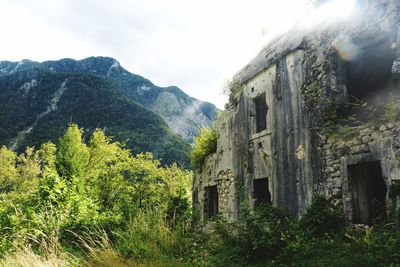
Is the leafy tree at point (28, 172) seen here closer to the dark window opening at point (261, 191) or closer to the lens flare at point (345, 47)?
the dark window opening at point (261, 191)

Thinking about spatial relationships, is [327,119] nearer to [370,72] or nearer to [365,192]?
[365,192]

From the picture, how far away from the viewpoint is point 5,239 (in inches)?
295

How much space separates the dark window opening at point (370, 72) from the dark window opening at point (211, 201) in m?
6.04

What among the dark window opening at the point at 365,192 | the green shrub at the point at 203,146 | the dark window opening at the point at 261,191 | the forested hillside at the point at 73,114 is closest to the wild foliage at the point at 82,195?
the green shrub at the point at 203,146

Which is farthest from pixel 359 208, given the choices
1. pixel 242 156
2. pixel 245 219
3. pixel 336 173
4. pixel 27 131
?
pixel 27 131

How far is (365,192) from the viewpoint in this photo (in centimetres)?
678

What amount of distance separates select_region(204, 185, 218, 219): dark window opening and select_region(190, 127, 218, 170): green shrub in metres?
1.02

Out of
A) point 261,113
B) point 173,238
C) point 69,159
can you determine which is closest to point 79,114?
point 69,159

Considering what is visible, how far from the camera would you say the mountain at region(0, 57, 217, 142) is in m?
107

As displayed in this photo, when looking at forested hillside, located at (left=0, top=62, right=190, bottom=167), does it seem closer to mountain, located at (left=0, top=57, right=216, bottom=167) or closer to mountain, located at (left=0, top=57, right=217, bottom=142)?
mountain, located at (left=0, top=57, right=216, bottom=167)

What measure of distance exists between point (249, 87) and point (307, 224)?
4.62 m

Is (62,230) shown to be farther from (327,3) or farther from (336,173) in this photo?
(327,3)

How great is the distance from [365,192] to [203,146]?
6.81 metres

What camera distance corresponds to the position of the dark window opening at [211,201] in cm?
1237
